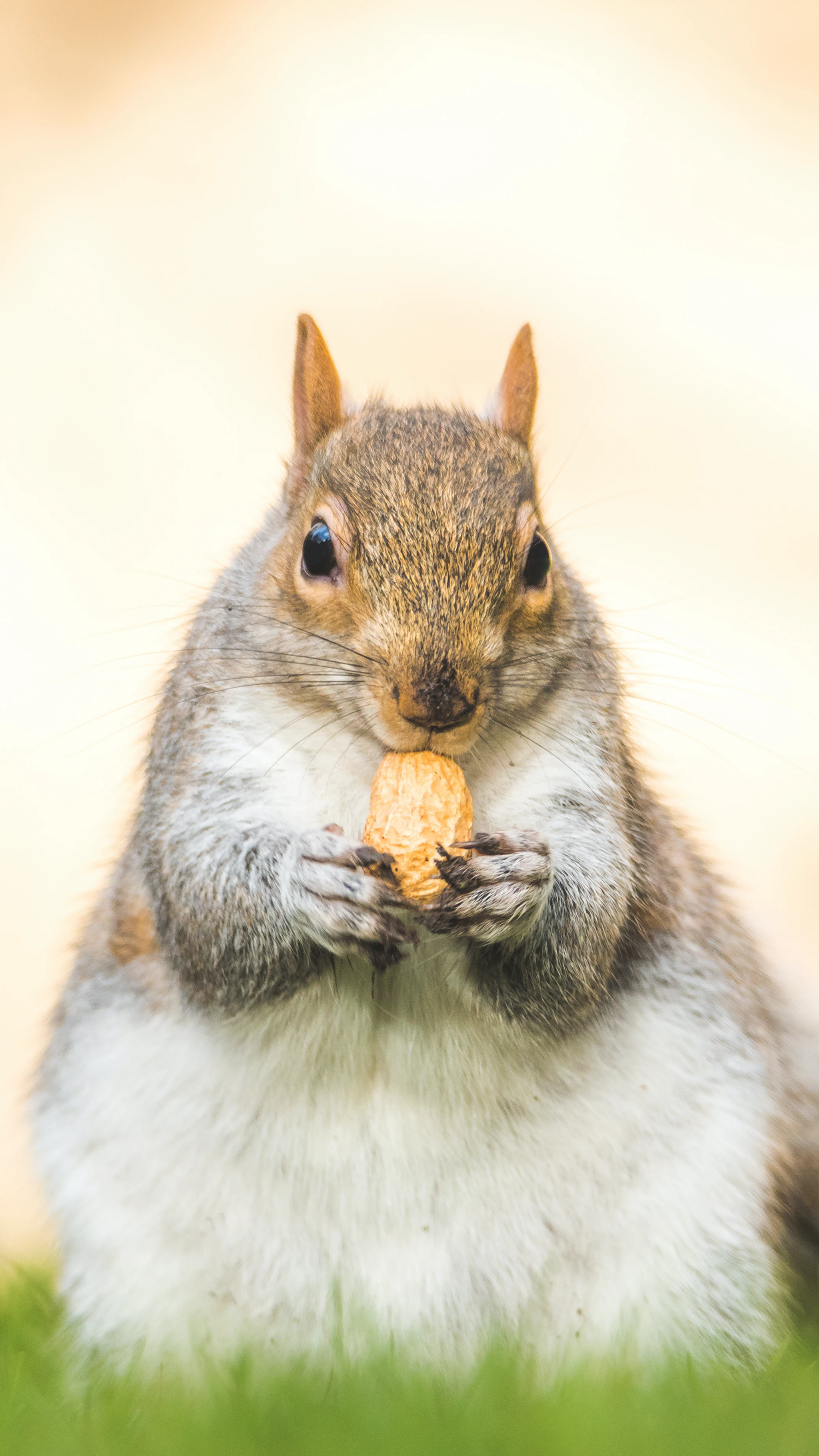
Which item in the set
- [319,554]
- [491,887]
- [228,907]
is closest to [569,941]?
[491,887]

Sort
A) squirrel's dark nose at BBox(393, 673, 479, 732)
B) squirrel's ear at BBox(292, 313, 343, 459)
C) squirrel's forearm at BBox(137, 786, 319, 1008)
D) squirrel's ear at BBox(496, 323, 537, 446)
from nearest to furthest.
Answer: squirrel's dark nose at BBox(393, 673, 479, 732) < squirrel's forearm at BBox(137, 786, 319, 1008) < squirrel's ear at BBox(292, 313, 343, 459) < squirrel's ear at BBox(496, 323, 537, 446)

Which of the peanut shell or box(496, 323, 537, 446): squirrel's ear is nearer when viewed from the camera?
the peanut shell

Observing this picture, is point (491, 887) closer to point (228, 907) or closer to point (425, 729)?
point (425, 729)

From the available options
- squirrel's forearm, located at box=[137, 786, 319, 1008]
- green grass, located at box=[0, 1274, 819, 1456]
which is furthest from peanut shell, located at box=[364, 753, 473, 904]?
green grass, located at box=[0, 1274, 819, 1456]

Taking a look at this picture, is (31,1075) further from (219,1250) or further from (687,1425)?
(687,1425)

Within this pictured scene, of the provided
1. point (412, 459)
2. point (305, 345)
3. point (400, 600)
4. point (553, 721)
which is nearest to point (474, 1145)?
point (553, 721)

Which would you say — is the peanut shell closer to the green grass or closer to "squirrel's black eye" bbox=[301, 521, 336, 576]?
"squirrel's black eye" bbox=[301, 521, 336, 576]
